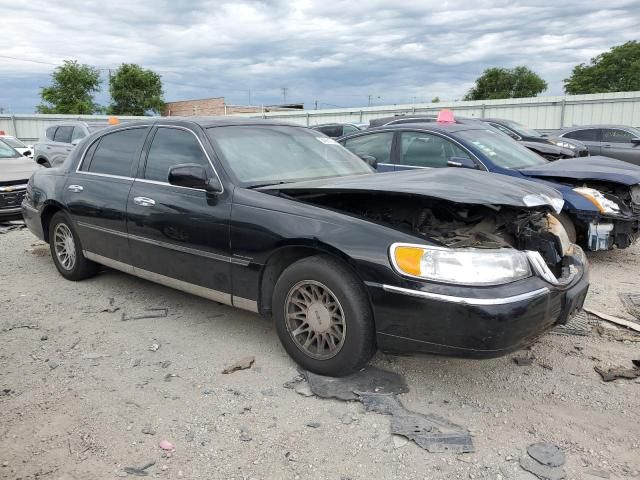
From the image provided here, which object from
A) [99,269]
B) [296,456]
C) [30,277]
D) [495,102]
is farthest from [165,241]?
[495,102]

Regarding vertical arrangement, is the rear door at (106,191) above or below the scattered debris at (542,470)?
above

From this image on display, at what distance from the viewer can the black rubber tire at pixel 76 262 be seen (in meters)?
5.32

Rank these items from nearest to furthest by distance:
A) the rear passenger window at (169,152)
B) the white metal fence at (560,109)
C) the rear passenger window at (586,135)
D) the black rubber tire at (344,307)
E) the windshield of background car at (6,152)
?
1. the black rubber tire at (344,307)
2. the rear passenger window at (169,152)
3. the windshield of background car at (6,152)
4. the rear passenger window at (586,135)
5. the white metal fence at (560,109)

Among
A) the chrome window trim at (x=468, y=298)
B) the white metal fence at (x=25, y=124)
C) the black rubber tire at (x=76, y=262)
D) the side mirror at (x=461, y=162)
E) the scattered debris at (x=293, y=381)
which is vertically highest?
the white metal fence at (x=25, y=124)

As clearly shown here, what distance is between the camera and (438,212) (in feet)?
12.0

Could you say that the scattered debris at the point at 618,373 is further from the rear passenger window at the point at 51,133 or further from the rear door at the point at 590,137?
the rear passenger window at the point at 51,133

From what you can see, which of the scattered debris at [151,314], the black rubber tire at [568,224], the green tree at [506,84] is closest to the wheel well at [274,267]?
the scattered debris at [151,314]

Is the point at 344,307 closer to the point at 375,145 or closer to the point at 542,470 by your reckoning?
the point at 542,470

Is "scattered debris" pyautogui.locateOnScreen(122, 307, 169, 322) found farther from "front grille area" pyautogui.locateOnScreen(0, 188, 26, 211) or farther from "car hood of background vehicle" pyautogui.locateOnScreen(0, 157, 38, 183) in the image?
"car hood of background vehicle" pyautogui.locateOnScreen(0, 157, 38, 183)

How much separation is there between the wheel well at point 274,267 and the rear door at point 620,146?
510 inches

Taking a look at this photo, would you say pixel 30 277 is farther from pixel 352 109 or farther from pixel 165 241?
pixel 352 109

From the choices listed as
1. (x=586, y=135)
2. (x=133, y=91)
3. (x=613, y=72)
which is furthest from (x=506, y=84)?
(x=586, y=135)

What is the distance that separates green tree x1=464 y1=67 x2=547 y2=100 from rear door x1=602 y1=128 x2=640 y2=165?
47070mm

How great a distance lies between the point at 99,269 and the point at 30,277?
2.90 feet
